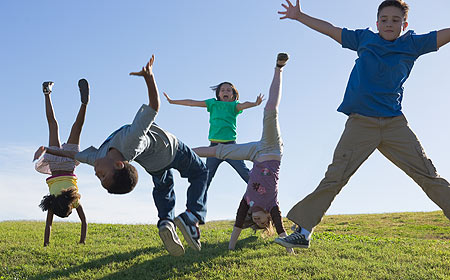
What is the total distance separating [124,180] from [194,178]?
1.47 metres

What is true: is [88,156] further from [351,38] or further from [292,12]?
[351,38]

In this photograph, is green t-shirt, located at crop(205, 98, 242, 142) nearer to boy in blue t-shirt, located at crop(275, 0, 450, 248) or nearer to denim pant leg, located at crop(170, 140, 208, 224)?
denim pant leg, located at crop(170, 140, 208, 224)

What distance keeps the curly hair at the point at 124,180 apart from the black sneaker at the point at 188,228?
1.19m

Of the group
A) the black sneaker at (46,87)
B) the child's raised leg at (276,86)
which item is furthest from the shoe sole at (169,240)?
the black sneaker at (46,87)

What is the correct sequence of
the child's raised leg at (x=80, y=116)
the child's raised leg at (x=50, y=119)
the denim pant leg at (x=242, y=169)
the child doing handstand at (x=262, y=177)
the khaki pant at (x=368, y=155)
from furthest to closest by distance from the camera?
the denim pant leg at (x=242, y=169), the child's raised leg at (x=50, y=119), the child's raised leg at (x=80, y=116), the child doing handstand at (x=262, y=177), the khaki pant at (x=368, y=155)

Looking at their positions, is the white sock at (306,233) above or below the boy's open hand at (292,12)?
below

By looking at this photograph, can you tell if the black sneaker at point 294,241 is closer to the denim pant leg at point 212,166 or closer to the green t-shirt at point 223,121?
the denim pant leg at point 212,166

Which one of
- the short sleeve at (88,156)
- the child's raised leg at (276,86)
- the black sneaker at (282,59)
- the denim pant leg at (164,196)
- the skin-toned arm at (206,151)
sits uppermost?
the black sneaker at (282,59)

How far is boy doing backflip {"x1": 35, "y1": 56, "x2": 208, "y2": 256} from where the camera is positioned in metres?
5.76

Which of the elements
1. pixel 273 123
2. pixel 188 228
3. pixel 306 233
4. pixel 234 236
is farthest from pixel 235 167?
pixel 306 233

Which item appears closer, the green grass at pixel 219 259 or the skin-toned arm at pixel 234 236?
the green grass at pixel 219 259

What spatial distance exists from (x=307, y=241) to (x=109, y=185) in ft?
9.15

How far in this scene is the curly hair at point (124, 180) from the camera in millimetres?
5980

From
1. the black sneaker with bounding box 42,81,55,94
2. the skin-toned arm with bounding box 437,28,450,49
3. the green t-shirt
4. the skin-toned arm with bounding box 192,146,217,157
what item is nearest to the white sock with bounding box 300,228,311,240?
the skin-toned arm with bounding box 192,146,217,157
